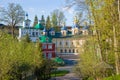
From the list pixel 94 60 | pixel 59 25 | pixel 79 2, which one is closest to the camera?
pixel 79 2

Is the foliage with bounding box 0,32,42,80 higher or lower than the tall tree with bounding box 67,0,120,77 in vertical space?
lower

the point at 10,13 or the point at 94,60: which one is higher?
the point at 10,13

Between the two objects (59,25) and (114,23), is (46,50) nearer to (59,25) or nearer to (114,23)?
(59,25)

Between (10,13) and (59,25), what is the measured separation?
159ft

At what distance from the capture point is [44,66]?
32188 millimetres

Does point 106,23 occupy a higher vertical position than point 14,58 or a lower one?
higher

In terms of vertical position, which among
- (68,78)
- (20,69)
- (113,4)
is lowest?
(68,78)

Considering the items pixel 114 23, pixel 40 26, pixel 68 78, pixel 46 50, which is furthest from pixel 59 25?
pixel 114 23

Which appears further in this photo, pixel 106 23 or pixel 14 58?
pixel 14 58

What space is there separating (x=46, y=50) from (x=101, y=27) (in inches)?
2203

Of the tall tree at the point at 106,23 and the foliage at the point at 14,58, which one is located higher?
the tall tree at the point at 106,23

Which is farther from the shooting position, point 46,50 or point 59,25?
point 59,25

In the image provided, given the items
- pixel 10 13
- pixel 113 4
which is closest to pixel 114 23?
pixel 113 4

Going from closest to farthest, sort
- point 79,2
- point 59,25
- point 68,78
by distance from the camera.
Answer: point 79,2 → point 68,78 → point 59,25
